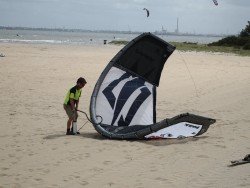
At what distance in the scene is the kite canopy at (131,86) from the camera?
8.88m

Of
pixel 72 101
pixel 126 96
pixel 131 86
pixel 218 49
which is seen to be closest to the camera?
pixel 72 101

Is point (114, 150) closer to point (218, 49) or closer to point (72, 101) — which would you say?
point (72, 101)

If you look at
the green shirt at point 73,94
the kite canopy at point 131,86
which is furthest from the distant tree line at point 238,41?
the green shirt at point 73,94

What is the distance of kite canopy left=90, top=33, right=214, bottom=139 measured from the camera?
8875 millimetres

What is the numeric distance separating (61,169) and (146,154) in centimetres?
152

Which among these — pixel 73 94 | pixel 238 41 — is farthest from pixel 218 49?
pixel 73 94

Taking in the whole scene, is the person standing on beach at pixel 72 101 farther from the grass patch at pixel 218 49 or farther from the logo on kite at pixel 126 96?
the grass patch at pixel 218 49

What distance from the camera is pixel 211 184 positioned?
5.32 meters

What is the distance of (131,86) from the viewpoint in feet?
30.3

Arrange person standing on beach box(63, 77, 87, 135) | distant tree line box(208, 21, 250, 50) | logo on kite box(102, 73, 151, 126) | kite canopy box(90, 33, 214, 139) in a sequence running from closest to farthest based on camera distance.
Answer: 1. person standing on beach box(63, 77, 87, 135)
2. kite canopy box(90, 33, 214, 139)
3. logo on kite box(102, 73, 151, 126)
4. distant tree line box(208, 21, 250, 50)

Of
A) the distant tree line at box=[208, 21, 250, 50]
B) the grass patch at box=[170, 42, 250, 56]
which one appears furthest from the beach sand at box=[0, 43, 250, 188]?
the distant tree line at box=[208, 21, 250, 50]

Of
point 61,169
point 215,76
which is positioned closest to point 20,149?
point 61,169

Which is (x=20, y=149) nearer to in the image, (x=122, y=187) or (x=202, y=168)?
(x=122, y=187)

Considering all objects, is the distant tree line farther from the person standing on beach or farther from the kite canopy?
the person standing on beach
